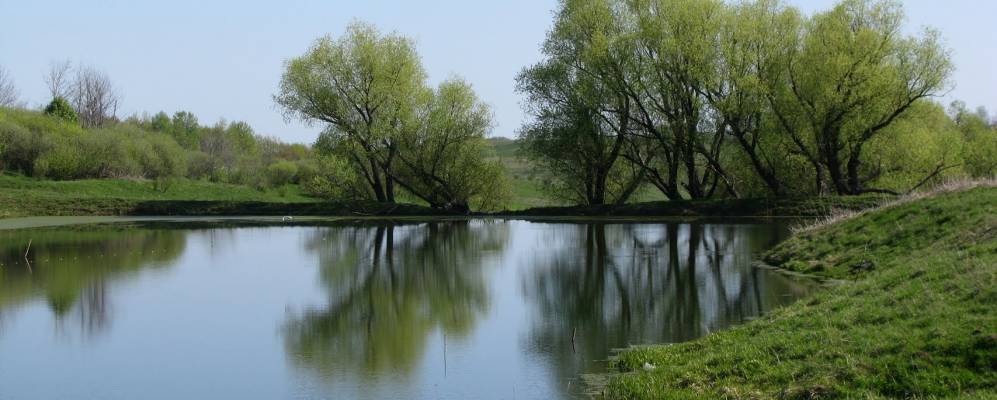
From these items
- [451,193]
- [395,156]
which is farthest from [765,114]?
[395,156]

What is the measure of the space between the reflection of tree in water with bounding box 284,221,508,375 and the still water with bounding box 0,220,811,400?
0.08m

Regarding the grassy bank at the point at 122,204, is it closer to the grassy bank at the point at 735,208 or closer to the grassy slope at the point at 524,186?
the grassy slope at the point at 524,186

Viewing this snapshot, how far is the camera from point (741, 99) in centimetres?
4612

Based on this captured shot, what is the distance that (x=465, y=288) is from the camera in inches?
832

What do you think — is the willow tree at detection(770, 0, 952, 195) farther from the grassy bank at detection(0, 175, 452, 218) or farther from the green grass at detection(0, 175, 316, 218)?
the green grass at detection(0, 175, 316, 218)

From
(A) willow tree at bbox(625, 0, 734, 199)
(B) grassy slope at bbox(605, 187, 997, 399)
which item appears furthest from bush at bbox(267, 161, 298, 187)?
(B) grassy slope at bbox(605, 187, 997, 399)

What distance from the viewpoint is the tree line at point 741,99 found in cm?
4306

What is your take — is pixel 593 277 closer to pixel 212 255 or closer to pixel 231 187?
pixel 212 255

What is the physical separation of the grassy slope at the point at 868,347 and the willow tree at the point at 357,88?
141 ft

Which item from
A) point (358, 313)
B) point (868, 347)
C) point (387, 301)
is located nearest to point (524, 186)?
point (387, 301)

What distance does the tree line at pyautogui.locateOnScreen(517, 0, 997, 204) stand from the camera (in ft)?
141

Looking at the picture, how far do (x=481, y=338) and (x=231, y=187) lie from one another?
66.4 meters

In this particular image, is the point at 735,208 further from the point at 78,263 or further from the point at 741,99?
the point at 78,263

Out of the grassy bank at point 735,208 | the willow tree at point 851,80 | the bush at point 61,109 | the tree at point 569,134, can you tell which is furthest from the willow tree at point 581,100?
the bush at point 61,109
